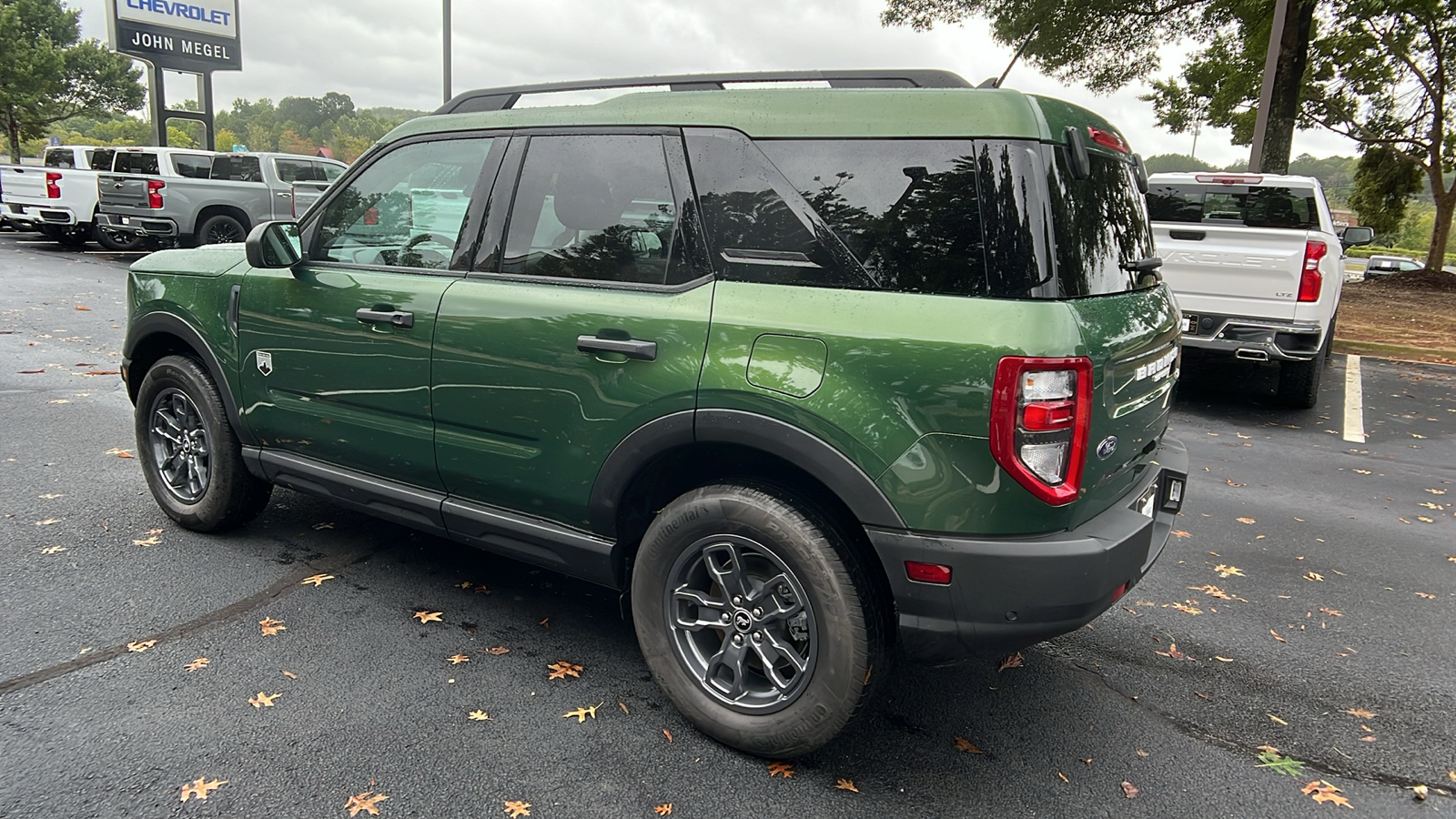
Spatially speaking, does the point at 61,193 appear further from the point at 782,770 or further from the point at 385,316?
the point at 782,770

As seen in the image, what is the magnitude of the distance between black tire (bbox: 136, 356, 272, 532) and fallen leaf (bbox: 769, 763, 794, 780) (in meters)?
2.76

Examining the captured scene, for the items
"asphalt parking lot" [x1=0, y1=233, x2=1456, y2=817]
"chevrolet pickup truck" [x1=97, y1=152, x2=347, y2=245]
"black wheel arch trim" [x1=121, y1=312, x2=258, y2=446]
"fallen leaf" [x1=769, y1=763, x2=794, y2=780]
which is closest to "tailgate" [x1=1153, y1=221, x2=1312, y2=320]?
"asphalt parking lot" [x1=0, y1=233, x2=1456, y2=817]

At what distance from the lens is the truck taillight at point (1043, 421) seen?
2264 millimetres

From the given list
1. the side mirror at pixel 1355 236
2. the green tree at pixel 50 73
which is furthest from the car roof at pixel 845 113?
the green tree at pixel 50 73

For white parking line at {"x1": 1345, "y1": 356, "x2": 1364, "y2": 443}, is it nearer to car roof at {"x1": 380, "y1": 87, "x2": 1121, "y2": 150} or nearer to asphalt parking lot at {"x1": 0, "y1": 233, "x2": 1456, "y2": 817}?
asphalt parking lot at {"x1": 0, "y1": 233, "x2": 1456, "y2": 817}

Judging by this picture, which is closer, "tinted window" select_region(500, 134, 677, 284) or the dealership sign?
"tinted window" select_region(500, 134, 677, 284)

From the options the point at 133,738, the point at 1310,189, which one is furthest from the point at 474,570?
the point at 1310,189

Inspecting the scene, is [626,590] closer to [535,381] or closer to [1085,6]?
[535,381]

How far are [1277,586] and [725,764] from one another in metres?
2.90

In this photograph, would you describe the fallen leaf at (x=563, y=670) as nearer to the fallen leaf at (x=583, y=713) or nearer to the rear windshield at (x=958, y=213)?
the fallen leaf at (x=583, y=713)

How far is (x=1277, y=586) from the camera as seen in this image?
13.8ft

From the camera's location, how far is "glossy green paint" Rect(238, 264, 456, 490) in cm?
332

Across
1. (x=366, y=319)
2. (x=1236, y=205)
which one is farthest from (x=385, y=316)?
Result: (x=1236, y=205)

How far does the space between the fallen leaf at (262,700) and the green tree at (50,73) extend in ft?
173
